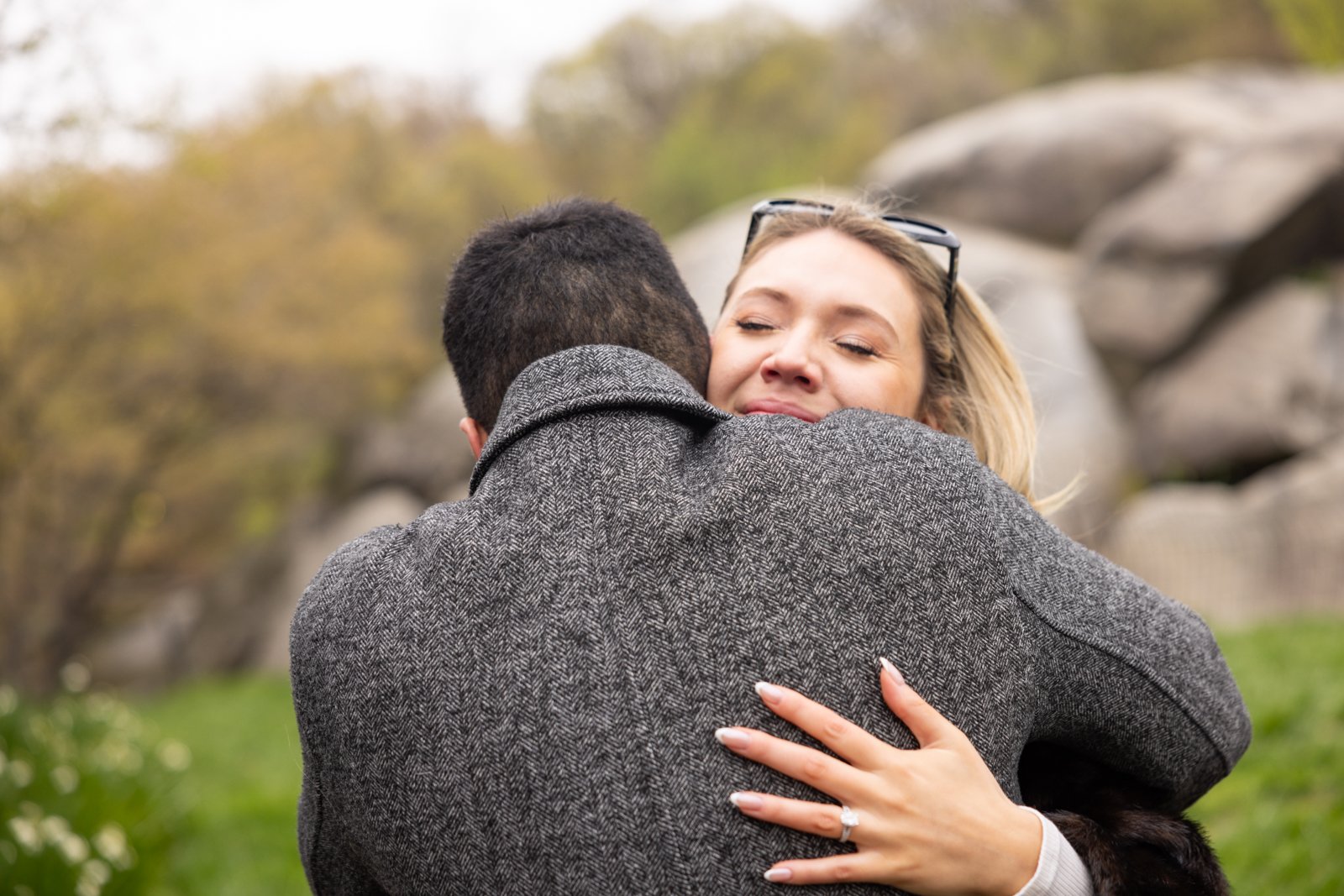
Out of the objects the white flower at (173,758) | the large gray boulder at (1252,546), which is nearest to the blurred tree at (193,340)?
the white flower at (173,758)

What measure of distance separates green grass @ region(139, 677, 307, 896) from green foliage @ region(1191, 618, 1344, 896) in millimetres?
2772

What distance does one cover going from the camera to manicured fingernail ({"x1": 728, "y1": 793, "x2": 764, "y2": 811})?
1486 millimetres

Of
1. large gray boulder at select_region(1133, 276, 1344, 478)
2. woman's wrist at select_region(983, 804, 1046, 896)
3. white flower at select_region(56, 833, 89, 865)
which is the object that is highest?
woman's wrist at select_region(983, 804, 1046, 896)

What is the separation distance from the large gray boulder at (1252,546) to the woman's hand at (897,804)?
670 centimetres

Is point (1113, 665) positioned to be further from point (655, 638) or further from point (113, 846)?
point (113, 846)

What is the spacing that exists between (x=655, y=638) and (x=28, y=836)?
9.24ft

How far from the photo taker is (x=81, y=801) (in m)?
4.77

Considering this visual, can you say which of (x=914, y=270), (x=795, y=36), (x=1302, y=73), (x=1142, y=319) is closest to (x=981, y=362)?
(x=914, y=270)

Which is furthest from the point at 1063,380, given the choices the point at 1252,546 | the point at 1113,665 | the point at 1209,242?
the point at 1113,665

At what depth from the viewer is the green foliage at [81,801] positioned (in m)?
3.64

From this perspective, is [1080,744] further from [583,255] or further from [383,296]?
[383,296]

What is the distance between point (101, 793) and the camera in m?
4.99

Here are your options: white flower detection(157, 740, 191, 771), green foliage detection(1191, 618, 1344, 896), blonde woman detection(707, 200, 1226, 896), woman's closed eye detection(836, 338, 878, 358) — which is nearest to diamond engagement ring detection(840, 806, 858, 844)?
blonde woman detection(707, 200, 1226, 896)

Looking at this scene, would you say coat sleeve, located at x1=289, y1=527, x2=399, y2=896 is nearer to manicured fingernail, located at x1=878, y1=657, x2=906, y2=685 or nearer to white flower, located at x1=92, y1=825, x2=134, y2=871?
manicured fingernail, located at x1=878, y1=657, x2=906, y2=685
